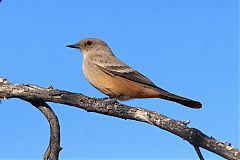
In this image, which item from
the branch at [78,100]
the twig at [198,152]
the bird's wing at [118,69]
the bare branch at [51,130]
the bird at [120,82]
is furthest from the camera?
the bird's wing at [118,69]

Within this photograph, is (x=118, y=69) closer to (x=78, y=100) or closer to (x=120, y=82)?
(x=120, y=82)

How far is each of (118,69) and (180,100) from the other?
1253mm

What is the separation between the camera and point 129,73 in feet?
25.9

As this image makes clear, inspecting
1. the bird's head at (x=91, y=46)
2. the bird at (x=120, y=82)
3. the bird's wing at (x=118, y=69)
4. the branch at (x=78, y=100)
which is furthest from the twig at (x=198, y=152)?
the bird's head at (x=91, y=46)

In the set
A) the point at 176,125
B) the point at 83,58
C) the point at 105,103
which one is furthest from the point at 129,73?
the point at 176,125

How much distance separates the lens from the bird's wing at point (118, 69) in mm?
7742

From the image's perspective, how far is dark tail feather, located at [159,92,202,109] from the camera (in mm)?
6977

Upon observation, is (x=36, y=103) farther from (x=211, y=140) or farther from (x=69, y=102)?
(x=211, y=140)

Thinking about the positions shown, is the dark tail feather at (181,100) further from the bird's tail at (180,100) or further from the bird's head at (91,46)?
the bird's head at (91,46)

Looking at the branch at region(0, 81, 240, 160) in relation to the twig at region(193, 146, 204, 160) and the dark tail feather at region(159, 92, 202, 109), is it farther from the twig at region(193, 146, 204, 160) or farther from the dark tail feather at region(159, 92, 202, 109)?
the dark tail feather at region(159, 92, 202, 109)

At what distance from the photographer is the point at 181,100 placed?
286 inches

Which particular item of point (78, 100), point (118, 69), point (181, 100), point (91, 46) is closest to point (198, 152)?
point (78, 100)

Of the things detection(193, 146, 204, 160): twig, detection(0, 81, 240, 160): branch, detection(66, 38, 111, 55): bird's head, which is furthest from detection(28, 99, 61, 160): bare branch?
detection(66, 38, 111, 55): bird's head

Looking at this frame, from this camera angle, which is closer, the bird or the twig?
the twig
